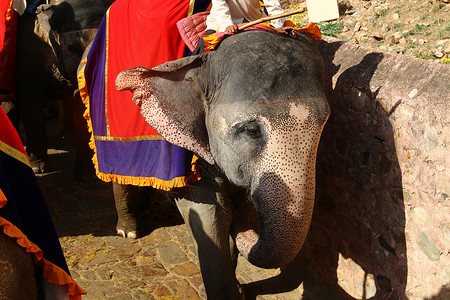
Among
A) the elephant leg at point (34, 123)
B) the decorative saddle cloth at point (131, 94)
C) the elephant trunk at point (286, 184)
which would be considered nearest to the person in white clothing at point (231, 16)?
the decorative saddle cloth at point (131, 94)

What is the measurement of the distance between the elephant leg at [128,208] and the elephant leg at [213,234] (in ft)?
4.83

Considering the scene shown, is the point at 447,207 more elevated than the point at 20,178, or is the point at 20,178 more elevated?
the point at 20,178

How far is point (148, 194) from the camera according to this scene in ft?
17.8

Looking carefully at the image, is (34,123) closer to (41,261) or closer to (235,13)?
(235,13)

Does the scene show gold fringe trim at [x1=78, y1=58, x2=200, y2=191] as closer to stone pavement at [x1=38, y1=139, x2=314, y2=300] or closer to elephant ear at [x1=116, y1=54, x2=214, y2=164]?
elephant ear at [x1=116, y1=54, x2=214, y2=164]

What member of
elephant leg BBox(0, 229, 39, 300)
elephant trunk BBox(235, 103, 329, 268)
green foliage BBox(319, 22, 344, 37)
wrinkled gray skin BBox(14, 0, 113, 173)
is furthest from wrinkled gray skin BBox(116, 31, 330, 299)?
wrinkled gray skin BBox(14, 0, 113, 173)

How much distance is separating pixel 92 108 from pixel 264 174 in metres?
2.05

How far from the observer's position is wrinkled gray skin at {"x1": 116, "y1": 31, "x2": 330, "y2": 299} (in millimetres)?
2730

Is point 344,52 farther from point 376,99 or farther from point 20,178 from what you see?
point 20,178

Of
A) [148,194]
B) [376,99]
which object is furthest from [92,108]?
[376,99]

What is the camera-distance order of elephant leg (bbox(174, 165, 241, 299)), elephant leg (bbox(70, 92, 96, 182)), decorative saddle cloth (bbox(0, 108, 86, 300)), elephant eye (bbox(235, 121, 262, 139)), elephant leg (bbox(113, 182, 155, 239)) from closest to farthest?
1. decorative saddle cloth (bbox(0, 108, 86, 300))
2. elephant eye (bbox(235, 121, 262, 139))
3. elephant leg (bbox(174, 165, 241, 299))
4. elephant leg (bbox(113, 182, 155, 239))
5. elephant leg (bbox(70, 92, 96, 182))

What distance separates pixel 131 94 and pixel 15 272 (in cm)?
222

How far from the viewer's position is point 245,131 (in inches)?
112

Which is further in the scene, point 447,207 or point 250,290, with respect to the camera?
point 250,290
